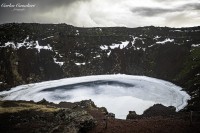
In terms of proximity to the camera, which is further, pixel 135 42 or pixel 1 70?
pixel 135 42

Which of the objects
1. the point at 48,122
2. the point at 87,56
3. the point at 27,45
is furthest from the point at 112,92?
the point at 48,122

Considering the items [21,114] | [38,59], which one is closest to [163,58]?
[38,59]

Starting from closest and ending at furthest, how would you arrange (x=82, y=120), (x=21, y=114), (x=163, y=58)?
(x=82, y=120)
(x=21, y=114)
(x=163, y=58)

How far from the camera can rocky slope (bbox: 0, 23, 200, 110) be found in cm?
8194

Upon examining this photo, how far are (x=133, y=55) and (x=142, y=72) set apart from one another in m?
11.4

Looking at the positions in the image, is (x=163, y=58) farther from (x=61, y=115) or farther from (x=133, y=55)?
(x=61, y=115)

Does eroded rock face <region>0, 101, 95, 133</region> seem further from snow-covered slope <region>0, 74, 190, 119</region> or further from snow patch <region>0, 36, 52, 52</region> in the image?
snow patch <region>0, 36, 52, 52</region>

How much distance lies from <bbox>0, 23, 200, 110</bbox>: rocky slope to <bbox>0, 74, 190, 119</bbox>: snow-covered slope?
19.6 feet

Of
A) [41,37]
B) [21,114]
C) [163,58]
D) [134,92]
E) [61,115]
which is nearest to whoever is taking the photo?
[61,115]

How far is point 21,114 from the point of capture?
30.4 metres

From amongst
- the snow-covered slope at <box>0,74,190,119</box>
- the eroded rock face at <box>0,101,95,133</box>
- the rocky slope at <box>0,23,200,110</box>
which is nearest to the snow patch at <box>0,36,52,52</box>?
the rocky slope at <box>0,23,200,110</box>

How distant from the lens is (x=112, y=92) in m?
69.4

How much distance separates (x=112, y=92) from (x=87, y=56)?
116 ft

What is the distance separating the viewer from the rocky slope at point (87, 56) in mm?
81938
